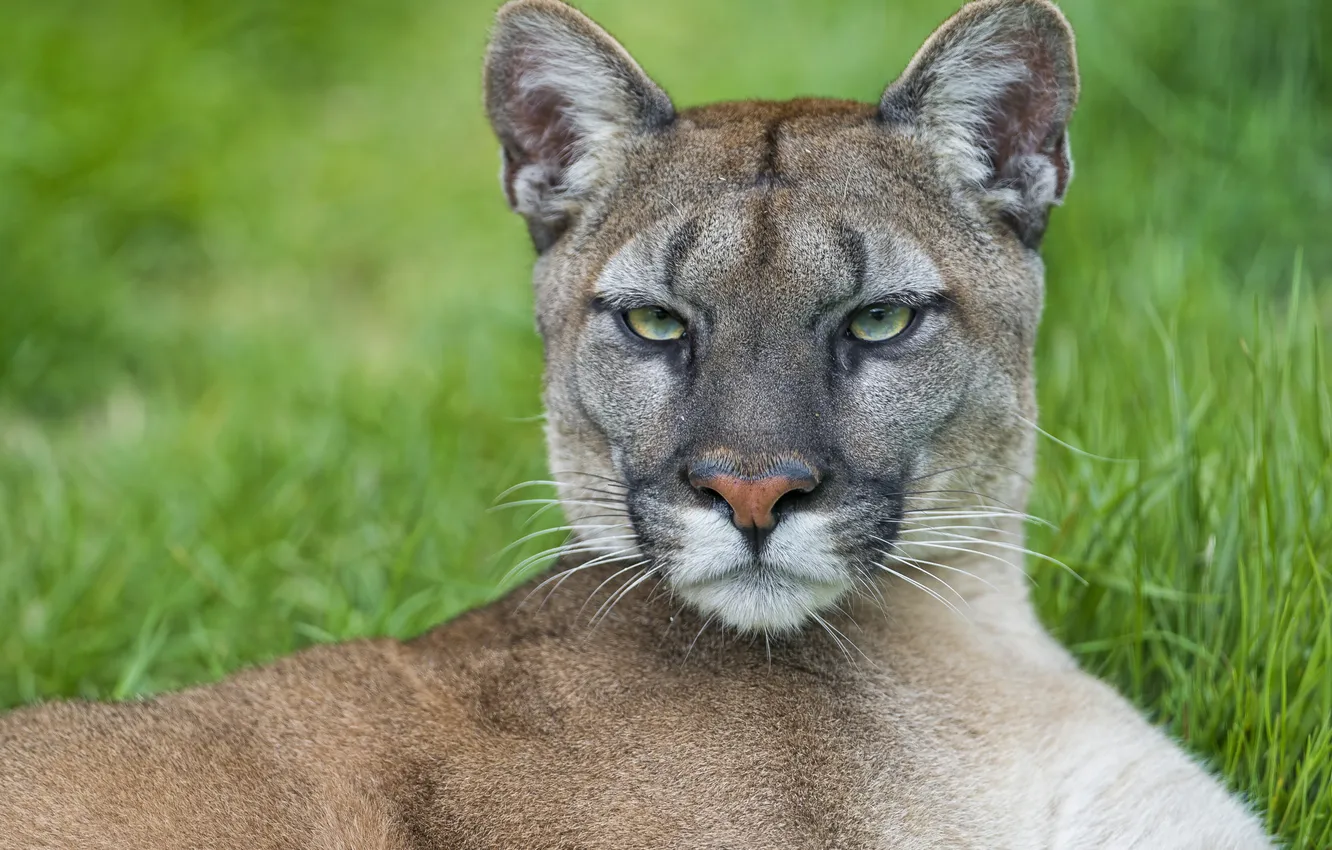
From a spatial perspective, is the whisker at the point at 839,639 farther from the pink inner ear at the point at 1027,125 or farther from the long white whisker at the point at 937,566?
the pink inner ear at the point at 1027,125

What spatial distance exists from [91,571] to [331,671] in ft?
6.42

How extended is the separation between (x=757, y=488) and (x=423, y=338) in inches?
174

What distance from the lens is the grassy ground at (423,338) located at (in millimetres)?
4414

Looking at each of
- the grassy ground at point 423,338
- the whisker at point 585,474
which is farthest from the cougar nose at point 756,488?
the grassy ground at point 423,338

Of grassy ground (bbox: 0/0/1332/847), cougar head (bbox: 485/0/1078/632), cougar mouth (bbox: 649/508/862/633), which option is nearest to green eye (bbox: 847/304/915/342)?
cougar head (bbox: 485/0/1078/632)

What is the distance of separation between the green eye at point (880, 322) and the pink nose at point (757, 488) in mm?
486

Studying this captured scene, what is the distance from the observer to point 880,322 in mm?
3639

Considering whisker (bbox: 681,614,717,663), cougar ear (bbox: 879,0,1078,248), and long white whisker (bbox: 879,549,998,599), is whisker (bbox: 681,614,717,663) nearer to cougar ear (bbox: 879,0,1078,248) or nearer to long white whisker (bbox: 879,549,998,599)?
long white whisker (bbox: 879,549,998,599)

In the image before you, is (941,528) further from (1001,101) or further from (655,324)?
(1001,101)

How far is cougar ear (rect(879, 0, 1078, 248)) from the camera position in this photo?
3820mm

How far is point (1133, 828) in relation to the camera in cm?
343

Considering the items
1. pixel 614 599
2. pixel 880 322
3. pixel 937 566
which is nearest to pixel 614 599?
pixel 614 599

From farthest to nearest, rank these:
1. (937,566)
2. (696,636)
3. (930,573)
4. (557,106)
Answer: (557,106) → (937,566) → (930,573) → (696,636)

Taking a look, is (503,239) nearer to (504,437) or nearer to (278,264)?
(278,264)
